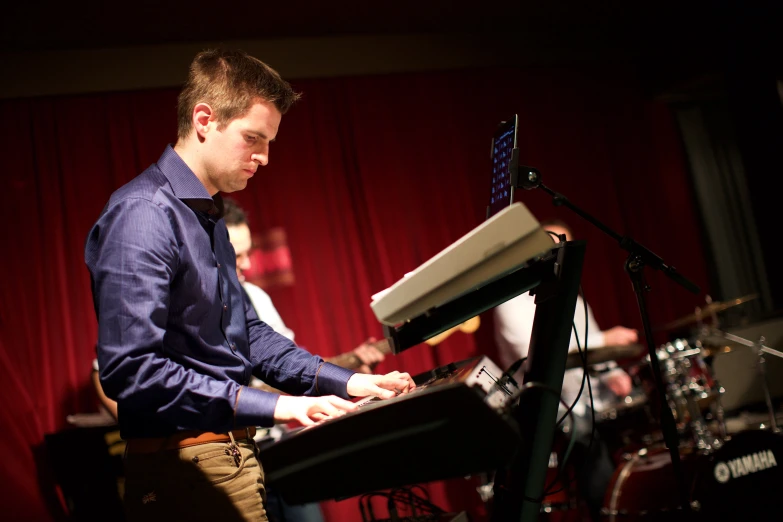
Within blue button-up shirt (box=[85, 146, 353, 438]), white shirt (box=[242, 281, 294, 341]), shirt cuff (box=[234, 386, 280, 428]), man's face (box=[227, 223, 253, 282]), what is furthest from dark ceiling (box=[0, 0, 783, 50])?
shirt cuff (box=[234, 386, 280, 428])

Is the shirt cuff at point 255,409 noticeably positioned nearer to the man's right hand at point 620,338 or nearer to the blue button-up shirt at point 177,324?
the blue button-up shirt at point 177,324

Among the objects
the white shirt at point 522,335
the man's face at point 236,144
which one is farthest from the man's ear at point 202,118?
the white shirt at point 522,335

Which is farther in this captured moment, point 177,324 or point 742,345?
point 742,345

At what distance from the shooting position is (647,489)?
2750mm

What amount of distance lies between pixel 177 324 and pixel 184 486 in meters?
0.36

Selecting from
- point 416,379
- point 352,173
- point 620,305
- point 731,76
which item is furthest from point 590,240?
point 416,379

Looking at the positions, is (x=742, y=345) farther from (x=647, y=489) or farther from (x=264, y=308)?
(x=264, y=308)

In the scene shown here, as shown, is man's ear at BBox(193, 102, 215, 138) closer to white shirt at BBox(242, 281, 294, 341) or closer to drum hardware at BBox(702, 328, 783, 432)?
white shirt at BBox(242, 281, 294, 341)

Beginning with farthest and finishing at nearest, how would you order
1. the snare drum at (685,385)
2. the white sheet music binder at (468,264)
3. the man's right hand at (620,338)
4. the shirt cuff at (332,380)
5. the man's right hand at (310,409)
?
the man's right hand at (620,338) < the snare drum at (685,385) < the shirt cuff at (332,380) < the man's right hand at (310,409) < the white sheet music binder at (468,264)

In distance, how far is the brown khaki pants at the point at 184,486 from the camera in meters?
1.40

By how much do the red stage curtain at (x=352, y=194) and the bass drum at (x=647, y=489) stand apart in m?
1.32

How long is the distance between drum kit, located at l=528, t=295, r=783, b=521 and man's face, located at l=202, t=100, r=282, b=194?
1707mm

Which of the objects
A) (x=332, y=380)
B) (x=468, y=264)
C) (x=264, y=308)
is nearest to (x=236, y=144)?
(x=332, y=380)

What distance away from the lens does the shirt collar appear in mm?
1557
